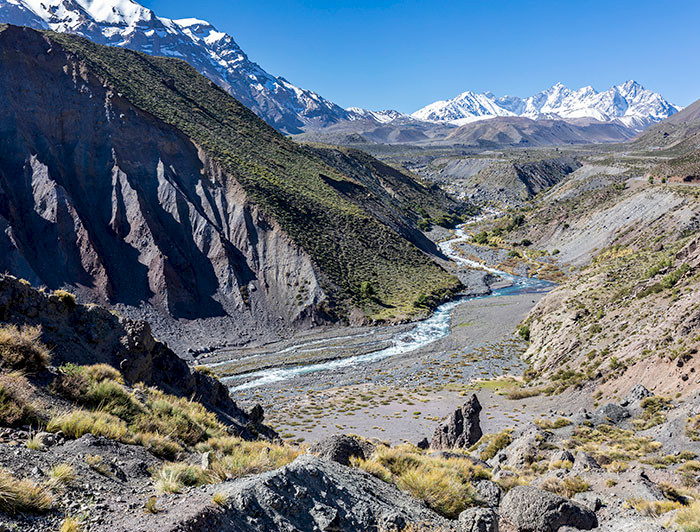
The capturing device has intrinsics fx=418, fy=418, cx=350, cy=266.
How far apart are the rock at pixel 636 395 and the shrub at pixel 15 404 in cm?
2839

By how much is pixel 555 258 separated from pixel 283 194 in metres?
60.1

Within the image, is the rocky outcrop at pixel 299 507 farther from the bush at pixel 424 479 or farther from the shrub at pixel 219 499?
the bush at pixel 424 479

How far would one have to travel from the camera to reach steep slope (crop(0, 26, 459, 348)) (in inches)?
1884

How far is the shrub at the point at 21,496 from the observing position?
4.93m

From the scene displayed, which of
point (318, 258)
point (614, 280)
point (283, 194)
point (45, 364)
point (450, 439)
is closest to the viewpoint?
point (45, 364)

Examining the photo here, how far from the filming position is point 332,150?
139000 millimetres

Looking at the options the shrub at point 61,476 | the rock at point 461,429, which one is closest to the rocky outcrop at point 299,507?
the shrub at point 61,476

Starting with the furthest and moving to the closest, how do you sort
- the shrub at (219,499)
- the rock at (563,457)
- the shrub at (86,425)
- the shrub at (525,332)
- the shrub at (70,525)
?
1. the shrub at (525,332)
2. the rock at (563,457)
3. the shrub at (86,425)
4. the shrub at (219,499)
5. the shrub at (70,525)

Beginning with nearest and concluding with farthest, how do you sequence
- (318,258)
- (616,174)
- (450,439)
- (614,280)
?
1. (450,439)
2. (614,280)
3. (318,258)
4. (616,174)

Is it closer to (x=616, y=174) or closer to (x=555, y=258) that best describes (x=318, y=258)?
(x=555, y=258)

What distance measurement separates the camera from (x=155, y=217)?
54.8 meters

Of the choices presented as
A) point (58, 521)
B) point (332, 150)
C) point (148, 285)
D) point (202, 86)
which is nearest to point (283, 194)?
point (148, 285)

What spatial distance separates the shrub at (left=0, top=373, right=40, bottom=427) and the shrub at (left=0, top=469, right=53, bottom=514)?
2.16 m

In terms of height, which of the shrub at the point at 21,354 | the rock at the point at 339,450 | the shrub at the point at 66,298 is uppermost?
the shrub at the point at 66,298
